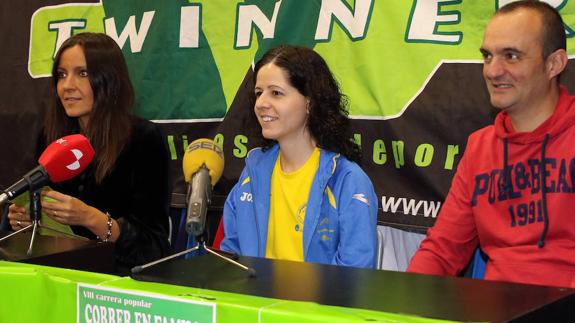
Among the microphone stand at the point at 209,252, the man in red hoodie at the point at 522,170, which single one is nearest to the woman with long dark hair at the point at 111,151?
the man in red hoodie at the point at 522,170

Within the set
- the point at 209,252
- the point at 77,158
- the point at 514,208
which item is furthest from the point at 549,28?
the point at 77,158

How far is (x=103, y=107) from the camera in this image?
3.23 meters

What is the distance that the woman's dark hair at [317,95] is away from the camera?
2588mm

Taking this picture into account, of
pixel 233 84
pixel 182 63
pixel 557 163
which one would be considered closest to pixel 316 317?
pixel 557 163

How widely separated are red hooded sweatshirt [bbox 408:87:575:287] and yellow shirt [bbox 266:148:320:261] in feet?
1.25

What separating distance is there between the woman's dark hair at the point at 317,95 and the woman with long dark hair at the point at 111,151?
697 mm

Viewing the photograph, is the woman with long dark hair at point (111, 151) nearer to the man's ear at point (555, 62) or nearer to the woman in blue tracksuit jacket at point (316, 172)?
the woman in blue tracksuit jacket at point (316, 172)

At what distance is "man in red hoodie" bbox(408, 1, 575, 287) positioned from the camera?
2135 mm

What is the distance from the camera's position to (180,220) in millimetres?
3500

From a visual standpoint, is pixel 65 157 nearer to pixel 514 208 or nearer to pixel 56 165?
pixel 56 165

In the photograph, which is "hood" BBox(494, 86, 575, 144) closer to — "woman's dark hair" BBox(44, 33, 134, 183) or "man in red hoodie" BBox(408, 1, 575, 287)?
"man in red hoodie" BBox(408, 1, 575, 287)

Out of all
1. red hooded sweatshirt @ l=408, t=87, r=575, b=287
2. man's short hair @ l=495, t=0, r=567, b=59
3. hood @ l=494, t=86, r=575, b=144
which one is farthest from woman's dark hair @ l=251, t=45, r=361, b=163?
man's short hair @ l=495, t=0, r=567, b=59

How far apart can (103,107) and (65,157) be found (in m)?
1.20

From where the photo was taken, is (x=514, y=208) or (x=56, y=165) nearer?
(x=56, y=165)
